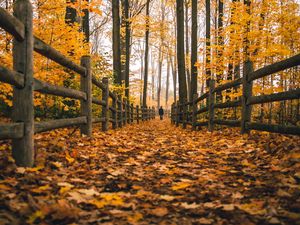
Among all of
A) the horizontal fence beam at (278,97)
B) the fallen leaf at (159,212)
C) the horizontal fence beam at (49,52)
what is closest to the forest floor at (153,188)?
the fallen leaf at (159,212)

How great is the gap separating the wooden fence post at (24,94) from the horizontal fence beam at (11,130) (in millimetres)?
87

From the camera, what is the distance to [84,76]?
5598mm

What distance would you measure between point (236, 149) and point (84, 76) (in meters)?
3.09

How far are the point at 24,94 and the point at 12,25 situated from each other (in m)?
0.67

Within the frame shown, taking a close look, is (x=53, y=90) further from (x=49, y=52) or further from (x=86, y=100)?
(x=86, y=100)

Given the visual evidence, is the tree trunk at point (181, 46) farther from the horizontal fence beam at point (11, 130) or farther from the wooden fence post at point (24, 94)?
the horizontal fence beam at point (11, 130)

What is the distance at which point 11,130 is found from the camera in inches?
105

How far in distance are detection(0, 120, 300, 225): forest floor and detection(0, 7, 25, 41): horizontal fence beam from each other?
A: 1.20 metres

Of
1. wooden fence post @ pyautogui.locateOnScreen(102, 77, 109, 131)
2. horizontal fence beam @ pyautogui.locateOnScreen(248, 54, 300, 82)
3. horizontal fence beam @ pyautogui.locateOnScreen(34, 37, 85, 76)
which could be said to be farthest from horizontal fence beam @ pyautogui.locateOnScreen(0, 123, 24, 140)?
wooden fence post @ pyautogui.locateOnScreen(102, 77, 109, 131)

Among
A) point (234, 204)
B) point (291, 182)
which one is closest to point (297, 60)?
point (291, 182)

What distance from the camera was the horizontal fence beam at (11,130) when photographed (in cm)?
255

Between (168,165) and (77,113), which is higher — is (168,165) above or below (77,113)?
below

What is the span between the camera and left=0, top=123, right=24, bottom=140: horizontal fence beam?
2.55 metres

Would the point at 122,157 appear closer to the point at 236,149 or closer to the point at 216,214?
the point at 236,149
